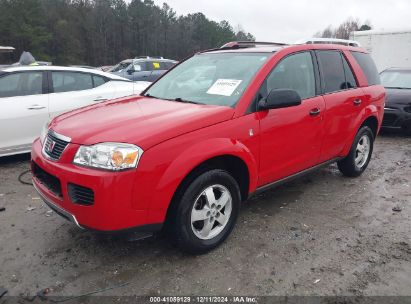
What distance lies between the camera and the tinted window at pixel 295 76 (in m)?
3.50

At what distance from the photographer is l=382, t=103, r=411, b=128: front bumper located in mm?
7684

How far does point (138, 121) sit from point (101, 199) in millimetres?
704

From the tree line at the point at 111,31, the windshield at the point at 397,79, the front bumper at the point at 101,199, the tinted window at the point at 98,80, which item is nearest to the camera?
the front bumper at the point at 101,199

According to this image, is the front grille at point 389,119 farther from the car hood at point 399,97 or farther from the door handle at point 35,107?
the door handle at point 35,107

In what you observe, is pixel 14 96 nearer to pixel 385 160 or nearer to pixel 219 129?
pixel 219 129

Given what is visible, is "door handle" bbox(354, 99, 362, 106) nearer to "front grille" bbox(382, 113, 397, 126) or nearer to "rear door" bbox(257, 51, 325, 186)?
"rear door" bbox(257, 51, 325, 186)

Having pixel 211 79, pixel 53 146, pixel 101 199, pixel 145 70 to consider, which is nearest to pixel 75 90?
pixel 211 79

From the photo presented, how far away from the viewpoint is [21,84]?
5.52 m

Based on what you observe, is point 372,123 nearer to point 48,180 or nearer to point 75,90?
point 48,180

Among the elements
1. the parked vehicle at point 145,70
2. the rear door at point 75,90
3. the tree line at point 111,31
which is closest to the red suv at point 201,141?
the rear door at point 75,90

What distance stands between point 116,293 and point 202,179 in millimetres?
1036

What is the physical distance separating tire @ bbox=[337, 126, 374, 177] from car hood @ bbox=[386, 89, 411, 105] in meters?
3.26

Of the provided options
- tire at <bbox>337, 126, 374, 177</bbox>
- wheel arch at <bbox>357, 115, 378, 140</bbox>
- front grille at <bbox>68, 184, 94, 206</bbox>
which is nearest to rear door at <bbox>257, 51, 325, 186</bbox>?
tire at <bbox>337, 126, 374, 177</bbox>

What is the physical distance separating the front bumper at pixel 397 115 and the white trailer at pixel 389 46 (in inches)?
248
